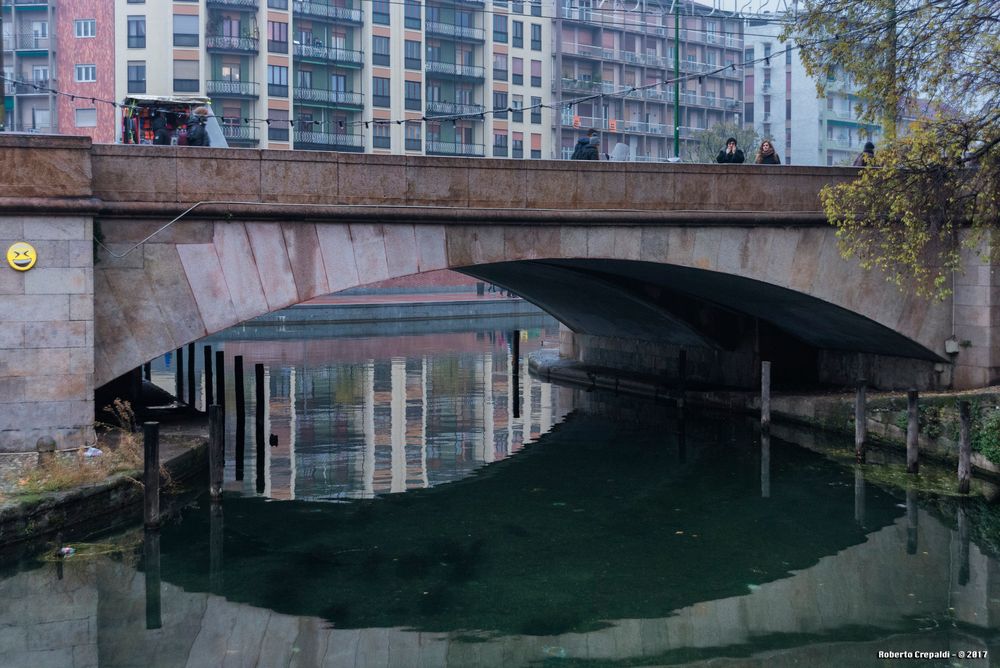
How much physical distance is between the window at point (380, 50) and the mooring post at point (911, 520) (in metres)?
45.2

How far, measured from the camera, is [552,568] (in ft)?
45.1

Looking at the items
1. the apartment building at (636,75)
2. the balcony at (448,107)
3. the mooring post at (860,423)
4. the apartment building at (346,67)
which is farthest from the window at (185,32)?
the mooring post at (860,423)

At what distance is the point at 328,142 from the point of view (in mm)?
56688

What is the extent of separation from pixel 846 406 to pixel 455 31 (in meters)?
43.3

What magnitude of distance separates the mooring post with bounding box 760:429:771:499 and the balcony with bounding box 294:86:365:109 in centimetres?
3879

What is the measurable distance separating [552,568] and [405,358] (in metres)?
24.2

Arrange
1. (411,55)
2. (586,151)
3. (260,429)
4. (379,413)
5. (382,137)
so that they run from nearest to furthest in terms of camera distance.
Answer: (586,151), (260,429), (379,413), (382,137), (411,55)

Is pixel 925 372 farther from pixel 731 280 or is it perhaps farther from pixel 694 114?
pixel 694 114

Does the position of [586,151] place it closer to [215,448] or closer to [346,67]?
[215,448]

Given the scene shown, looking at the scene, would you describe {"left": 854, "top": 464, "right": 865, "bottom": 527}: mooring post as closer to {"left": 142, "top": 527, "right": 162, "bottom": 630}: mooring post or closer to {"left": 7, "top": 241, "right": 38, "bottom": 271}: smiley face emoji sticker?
{"left": 142, "top": 527, "right": 162, "bottom": 630}: mooring post

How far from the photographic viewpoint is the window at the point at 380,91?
57.7 m

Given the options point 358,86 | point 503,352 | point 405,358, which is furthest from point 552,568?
point 358,86

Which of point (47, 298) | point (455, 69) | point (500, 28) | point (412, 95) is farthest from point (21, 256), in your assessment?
point (500, 28)

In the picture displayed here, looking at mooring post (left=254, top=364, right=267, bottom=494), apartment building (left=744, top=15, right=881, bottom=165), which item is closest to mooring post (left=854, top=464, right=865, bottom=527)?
mooring post (left=254, top=364, right=267, bottom=494)
